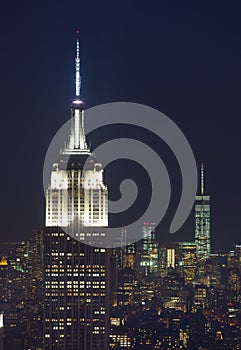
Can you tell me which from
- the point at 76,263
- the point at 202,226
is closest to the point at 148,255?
the point at 202,226

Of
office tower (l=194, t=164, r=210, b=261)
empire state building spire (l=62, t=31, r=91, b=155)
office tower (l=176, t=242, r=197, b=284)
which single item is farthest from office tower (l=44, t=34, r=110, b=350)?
office tower (l=176, t=242, r=197, b=284)

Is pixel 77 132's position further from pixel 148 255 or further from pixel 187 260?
pixel 187 260

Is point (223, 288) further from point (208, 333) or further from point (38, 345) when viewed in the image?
point (38, 345)

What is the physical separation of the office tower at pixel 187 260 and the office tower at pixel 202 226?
166mm

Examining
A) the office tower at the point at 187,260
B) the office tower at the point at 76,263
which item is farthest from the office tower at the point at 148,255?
the office tower at the point at 76,263

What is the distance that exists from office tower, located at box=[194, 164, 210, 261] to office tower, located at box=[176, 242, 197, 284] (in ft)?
0.54

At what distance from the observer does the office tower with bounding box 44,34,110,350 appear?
15648 mm

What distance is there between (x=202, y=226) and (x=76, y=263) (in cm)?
987

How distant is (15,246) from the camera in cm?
2117

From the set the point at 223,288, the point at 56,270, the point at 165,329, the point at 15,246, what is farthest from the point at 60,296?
the point at 223,288

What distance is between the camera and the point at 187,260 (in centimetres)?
2655

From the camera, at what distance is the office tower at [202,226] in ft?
72.0

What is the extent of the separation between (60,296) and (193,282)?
10.4m

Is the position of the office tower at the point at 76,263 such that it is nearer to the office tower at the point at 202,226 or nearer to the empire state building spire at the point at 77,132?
the empire state building spire at the point at 77,132
